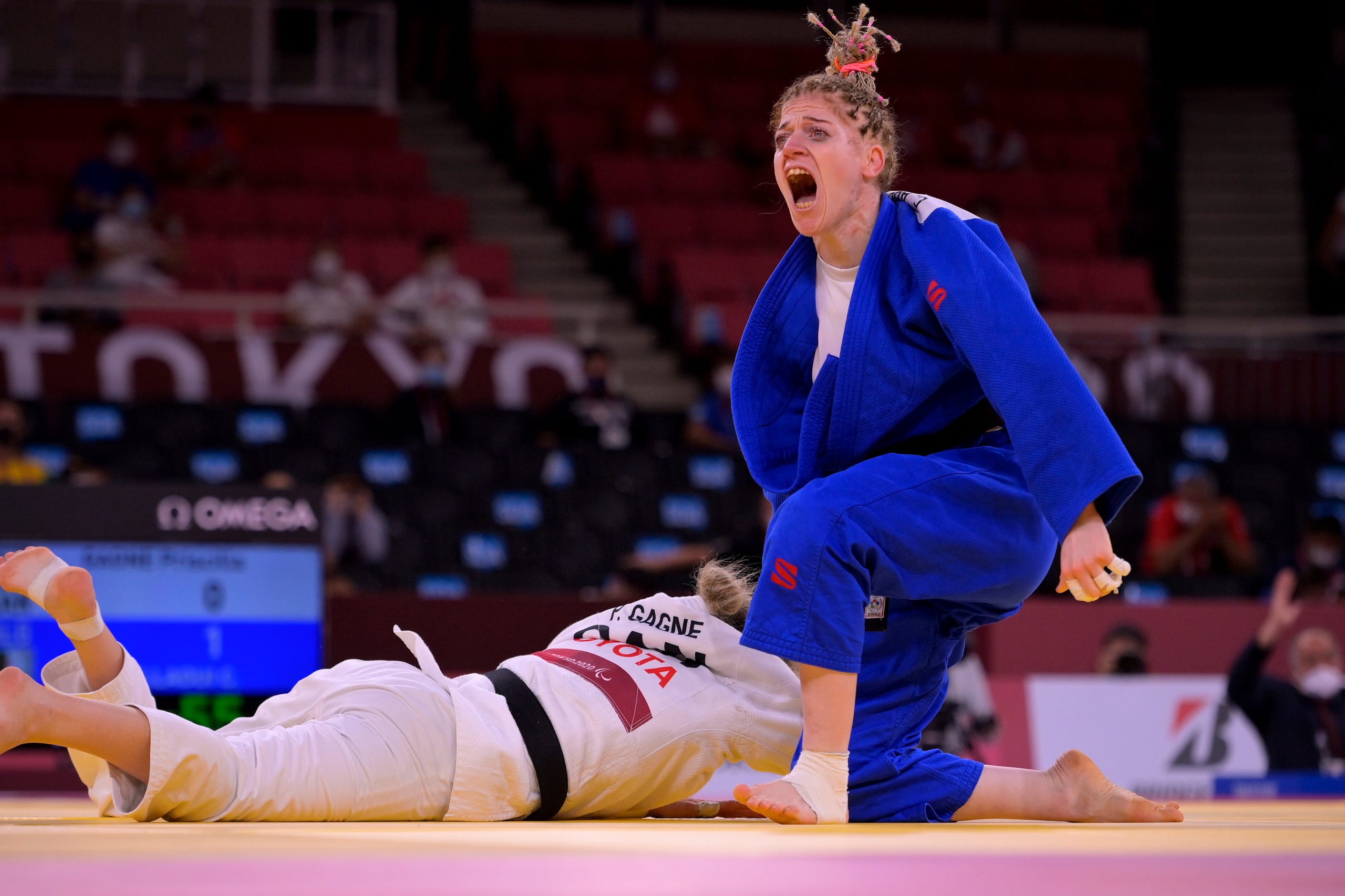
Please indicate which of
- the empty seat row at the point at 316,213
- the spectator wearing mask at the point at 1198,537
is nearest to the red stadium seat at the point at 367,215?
the empty seat row at the point at 316,213

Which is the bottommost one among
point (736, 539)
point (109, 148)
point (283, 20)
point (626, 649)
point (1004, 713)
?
point (1004, 713)

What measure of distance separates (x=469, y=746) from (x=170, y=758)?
0.49m

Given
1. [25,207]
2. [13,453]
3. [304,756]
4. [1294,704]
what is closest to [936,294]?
[304,756]

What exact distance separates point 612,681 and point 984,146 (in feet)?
36.6

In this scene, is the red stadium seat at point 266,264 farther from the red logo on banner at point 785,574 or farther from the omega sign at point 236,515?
the red logo on banner at point 785,574

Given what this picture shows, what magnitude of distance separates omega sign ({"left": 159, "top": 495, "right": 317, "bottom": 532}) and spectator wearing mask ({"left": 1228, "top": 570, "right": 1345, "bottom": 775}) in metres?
3.62

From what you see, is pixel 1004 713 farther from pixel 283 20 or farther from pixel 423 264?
pixel 283 20

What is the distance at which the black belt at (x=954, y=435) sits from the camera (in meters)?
3.05

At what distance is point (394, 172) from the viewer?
12039 mm

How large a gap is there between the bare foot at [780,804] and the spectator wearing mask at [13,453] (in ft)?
16.7

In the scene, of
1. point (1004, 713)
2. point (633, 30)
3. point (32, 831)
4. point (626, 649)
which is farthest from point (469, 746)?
point (633, 30)

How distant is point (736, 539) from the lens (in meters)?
7.38

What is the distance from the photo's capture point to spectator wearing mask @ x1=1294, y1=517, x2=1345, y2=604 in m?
8.02

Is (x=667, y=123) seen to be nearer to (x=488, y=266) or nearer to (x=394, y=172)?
(x=394, y=172)
